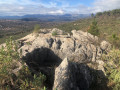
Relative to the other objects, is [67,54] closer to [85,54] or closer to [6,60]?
[85,54]

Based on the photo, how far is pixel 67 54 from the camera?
20438 millimetres

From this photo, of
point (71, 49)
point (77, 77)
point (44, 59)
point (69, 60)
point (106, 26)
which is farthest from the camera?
point (106, 26)

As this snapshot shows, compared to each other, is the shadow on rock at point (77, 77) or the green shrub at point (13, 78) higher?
the green shrub at point (13, 78)

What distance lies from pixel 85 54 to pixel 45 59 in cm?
773

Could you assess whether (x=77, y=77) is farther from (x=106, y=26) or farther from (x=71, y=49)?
(x=106, y=26)

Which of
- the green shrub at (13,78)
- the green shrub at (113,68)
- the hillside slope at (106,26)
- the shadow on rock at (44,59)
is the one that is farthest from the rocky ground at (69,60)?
the hillside slope at (106,26)

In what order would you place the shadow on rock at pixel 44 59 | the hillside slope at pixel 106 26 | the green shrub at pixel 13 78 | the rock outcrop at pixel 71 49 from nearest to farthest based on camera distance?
1. the green shrub at pixel 13 78
2. the shadow on rock at pixel 44 59
3. the rock outcrop at pixel 71 49
4. the hillside slope at pixel 106 26

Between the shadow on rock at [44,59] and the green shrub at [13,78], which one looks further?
the shadow on rock at [44,59]

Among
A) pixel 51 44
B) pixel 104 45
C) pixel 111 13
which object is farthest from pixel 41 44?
pixel 111 13

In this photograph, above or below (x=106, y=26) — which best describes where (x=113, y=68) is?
below

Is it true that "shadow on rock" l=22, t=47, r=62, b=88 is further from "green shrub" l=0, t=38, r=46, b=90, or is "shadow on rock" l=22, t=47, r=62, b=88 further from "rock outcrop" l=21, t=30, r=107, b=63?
"green shrub" l=0, t=38, r=46, b=90

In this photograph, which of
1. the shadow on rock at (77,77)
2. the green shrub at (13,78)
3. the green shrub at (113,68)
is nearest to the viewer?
the green shrub at (13,78)

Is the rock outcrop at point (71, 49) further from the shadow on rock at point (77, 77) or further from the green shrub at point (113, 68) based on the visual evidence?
the green shrub at point (113, 68)

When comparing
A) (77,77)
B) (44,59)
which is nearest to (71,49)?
(44,59)
